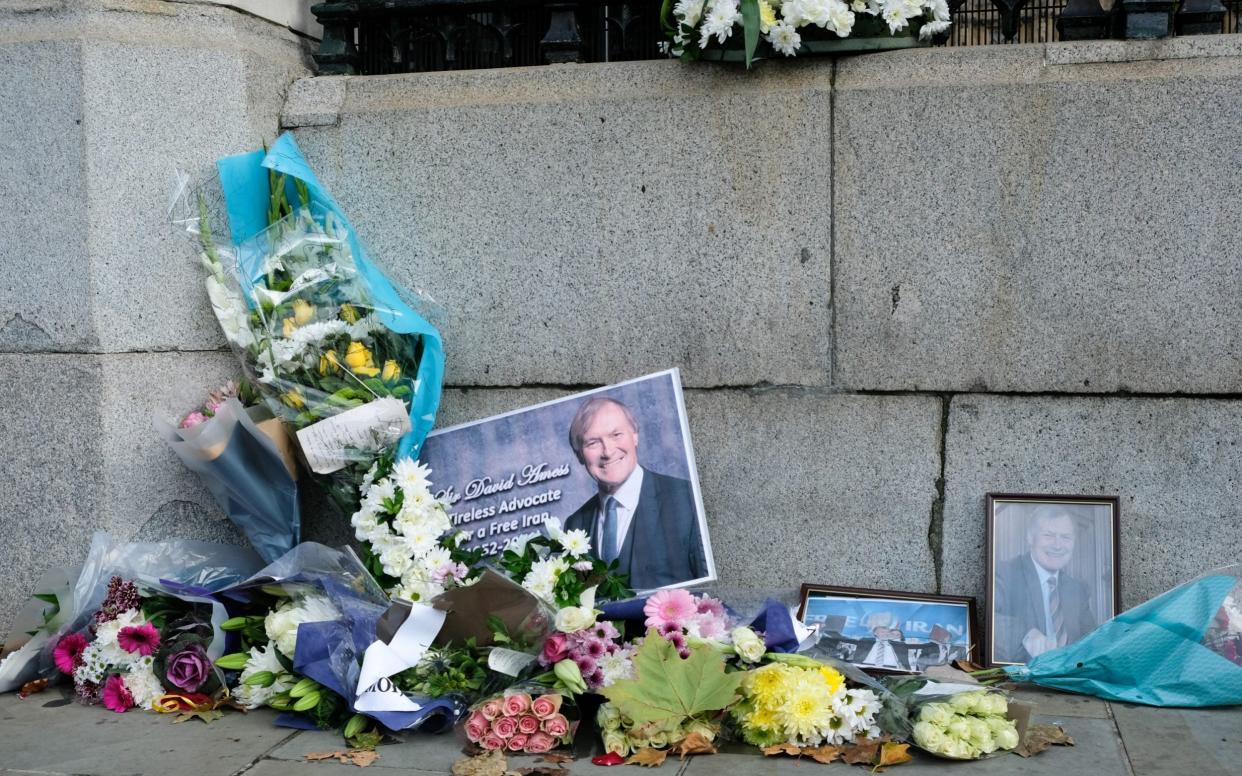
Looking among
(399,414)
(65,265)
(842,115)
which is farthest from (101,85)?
(842,115)

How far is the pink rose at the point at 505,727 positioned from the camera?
3.36m

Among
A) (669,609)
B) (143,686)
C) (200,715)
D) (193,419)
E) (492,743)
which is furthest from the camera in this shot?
(193,419)

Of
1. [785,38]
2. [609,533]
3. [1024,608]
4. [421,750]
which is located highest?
[785,38]

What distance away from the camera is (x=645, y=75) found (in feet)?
14.4

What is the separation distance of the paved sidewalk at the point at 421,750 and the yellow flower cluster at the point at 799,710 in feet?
0.25

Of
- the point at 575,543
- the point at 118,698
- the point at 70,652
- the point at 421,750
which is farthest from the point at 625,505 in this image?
the point at 70,652

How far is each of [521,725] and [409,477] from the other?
105 cm

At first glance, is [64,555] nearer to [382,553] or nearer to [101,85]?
[382,553]

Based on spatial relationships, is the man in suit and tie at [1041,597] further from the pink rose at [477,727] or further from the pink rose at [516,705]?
the pink rose at [477,727]

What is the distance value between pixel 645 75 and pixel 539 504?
5.09 ft

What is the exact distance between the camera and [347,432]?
13.4 feet

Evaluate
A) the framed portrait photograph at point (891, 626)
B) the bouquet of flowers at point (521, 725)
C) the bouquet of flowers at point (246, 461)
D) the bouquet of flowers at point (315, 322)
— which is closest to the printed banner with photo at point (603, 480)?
the bouquet of flowers at point (315, 322)

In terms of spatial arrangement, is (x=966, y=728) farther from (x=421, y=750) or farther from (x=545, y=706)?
(x=421, y=750)

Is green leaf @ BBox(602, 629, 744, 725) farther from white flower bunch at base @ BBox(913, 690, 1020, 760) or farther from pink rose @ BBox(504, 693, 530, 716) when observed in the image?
white flower bunch at base @ BBox(913, 690, 1020, 760)
